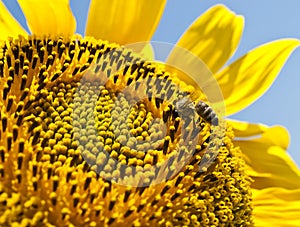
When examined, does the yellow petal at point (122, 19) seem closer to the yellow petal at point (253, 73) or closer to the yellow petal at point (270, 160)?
the yellow petal at point (253, 73)

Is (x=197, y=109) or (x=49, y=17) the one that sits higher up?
(x=49, y=17)

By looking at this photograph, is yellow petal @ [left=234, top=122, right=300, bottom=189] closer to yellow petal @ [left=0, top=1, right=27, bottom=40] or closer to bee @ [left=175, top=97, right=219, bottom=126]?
bee @ [left=175, top=97, right=219, bottom=126]

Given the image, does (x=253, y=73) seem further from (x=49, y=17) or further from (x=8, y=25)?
(x=8, y=25)

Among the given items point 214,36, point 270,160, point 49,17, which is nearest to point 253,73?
point 214,36

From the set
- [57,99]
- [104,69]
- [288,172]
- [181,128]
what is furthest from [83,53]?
[288,172]

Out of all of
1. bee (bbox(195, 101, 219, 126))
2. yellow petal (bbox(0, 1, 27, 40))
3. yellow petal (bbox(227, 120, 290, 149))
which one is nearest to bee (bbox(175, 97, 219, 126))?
bee (bbox(195, 101, 219, 126))

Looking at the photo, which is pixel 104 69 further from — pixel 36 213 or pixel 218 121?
pixel 36 213

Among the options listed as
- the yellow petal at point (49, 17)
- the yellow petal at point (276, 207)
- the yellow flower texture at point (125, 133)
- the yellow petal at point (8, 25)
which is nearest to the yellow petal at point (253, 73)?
the yellow flower texture at point (125, 133)
